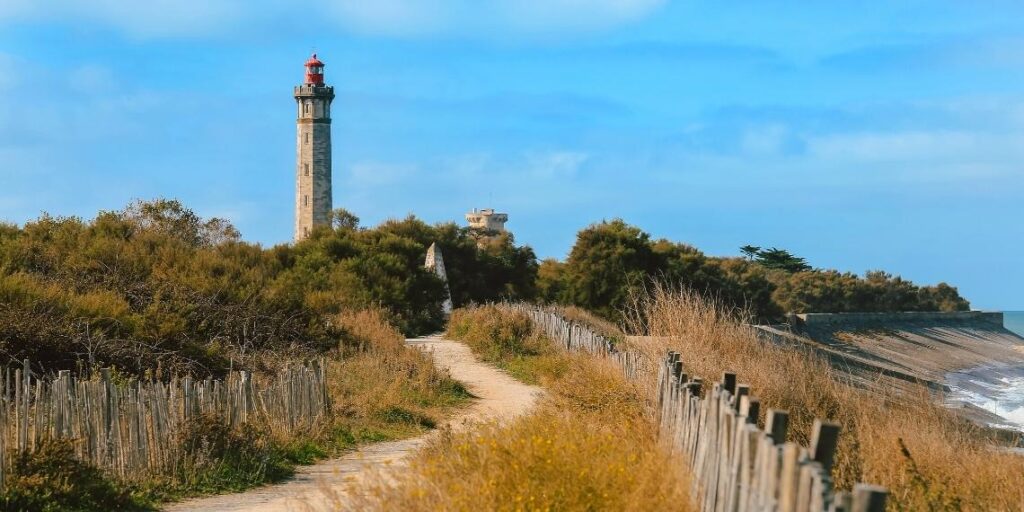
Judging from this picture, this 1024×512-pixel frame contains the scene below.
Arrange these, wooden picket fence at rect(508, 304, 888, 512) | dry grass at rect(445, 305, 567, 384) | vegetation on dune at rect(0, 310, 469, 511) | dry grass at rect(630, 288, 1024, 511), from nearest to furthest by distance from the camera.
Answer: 1. wooden picket fence at rect(508, 304, 888, 512)
2. dry grass at rect(630, 288, 1024, 511)
3. vegetation on dune at rect(0, 310, 469, 511)
4. dry grass at rect(445, 305, 567, 384)

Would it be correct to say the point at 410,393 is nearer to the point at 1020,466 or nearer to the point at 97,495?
the point at 97,495

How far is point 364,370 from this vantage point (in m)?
20.1

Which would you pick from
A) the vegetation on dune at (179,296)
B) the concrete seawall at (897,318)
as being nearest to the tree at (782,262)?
the concrete seawall at (897,318)

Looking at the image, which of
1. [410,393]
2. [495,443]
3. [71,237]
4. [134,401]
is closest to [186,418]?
[134,401]

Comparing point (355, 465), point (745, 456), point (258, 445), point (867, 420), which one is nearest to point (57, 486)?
point (258, 445)

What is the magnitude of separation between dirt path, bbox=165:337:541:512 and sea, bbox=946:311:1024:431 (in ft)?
48.0

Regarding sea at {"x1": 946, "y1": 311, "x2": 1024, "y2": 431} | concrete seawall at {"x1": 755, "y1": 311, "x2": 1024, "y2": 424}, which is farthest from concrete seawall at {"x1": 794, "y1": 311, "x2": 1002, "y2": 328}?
sea at {"x1": 946, "y1": 311, "x2": 1024, "y2": 431}

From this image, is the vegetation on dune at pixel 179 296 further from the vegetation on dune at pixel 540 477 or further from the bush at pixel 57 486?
the vegetation on dune at pixel 540 477

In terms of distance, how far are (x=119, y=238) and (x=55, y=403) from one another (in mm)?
20593

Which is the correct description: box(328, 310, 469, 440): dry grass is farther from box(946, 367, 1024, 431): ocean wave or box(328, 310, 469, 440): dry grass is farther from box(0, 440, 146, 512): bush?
box(946, 367, 1024, 431): ocean wave

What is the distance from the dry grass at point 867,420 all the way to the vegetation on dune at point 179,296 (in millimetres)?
7736

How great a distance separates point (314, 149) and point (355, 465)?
63291 mm

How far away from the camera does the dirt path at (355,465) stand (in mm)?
9979

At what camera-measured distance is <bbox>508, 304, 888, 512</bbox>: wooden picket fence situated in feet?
15.2
